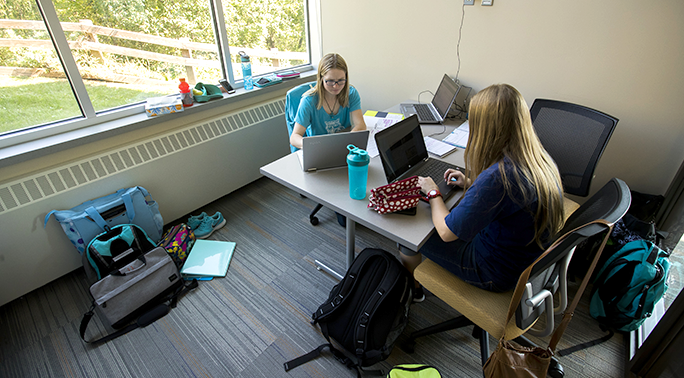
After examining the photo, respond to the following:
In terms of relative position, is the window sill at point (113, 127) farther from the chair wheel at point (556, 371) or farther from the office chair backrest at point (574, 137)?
the chair wheel at point (556, 371)

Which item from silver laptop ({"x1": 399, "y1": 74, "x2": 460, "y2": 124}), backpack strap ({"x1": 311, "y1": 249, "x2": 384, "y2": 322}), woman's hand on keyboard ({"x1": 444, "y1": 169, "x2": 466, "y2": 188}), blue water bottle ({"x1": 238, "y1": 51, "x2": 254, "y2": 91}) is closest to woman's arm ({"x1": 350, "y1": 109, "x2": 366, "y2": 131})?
silver laptop ({"x1": 399, "y1": 74, "x2": 460, "y2": 124})

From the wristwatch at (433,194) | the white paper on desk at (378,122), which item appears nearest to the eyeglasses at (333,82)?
the white paper on desk at (378,122)

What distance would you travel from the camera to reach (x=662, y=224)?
195cm

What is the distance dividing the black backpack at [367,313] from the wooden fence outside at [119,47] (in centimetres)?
204

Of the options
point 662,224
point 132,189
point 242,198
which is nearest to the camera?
point 662,224

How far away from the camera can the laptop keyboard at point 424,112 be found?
2.35 meters

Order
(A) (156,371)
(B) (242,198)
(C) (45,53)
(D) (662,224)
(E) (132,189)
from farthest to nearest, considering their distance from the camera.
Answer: (B) (242,198), (E) (132,189), (D) (662,224), (C) (45,53), (A) (156,371)

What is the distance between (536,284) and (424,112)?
160 cm

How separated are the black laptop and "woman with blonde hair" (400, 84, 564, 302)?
0.87 feet

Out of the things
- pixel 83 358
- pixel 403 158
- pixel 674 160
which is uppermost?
pixel 403 158

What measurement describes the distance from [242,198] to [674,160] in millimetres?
3051

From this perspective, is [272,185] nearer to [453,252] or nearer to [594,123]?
[453,252]

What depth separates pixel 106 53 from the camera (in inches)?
80.0

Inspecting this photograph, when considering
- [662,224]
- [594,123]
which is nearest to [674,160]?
[662,224]
